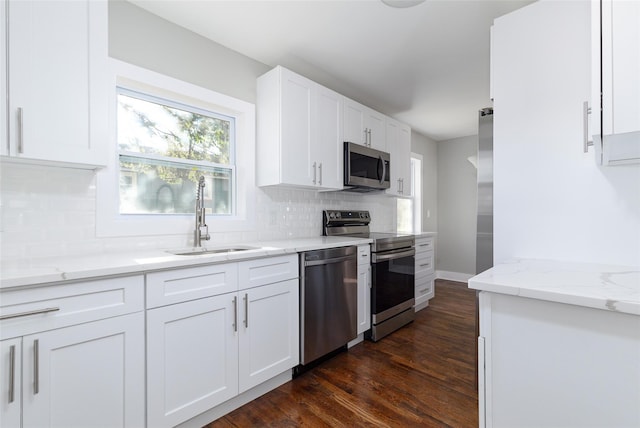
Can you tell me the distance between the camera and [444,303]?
396 centimetres

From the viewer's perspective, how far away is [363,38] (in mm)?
2287

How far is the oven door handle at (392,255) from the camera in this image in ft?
9.17

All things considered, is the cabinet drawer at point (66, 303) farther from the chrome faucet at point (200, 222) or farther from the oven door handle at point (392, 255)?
the oven door handle at point (392, 255)

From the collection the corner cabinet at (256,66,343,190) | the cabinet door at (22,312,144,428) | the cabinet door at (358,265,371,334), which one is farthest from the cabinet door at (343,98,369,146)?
the cabinet door at (22,312,144,428)

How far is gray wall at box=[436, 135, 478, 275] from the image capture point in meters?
5.06

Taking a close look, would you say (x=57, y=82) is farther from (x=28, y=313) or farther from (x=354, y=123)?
(x=354, y=123)

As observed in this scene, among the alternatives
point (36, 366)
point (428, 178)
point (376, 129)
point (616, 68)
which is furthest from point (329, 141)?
point (428, 178)

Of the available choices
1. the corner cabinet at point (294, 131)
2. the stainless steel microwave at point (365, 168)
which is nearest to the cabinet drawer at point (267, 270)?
the corner cabinet at point (294, 131)

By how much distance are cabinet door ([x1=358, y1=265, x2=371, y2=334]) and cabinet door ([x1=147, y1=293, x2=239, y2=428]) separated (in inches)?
48.5

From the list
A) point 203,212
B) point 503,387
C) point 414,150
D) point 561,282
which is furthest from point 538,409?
point 414,150

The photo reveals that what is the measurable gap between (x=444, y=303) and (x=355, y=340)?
181 cm

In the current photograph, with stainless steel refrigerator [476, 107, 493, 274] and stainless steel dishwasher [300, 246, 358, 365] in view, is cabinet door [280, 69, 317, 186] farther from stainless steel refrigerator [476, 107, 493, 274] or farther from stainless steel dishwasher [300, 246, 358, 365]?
stainless steel refrigerator [476, 107, 493, 274]

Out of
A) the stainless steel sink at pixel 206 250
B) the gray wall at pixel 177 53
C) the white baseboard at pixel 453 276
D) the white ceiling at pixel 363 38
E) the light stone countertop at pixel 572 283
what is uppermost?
the white ceiling at pixel 363 38

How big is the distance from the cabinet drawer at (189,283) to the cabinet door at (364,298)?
1.26 meters
